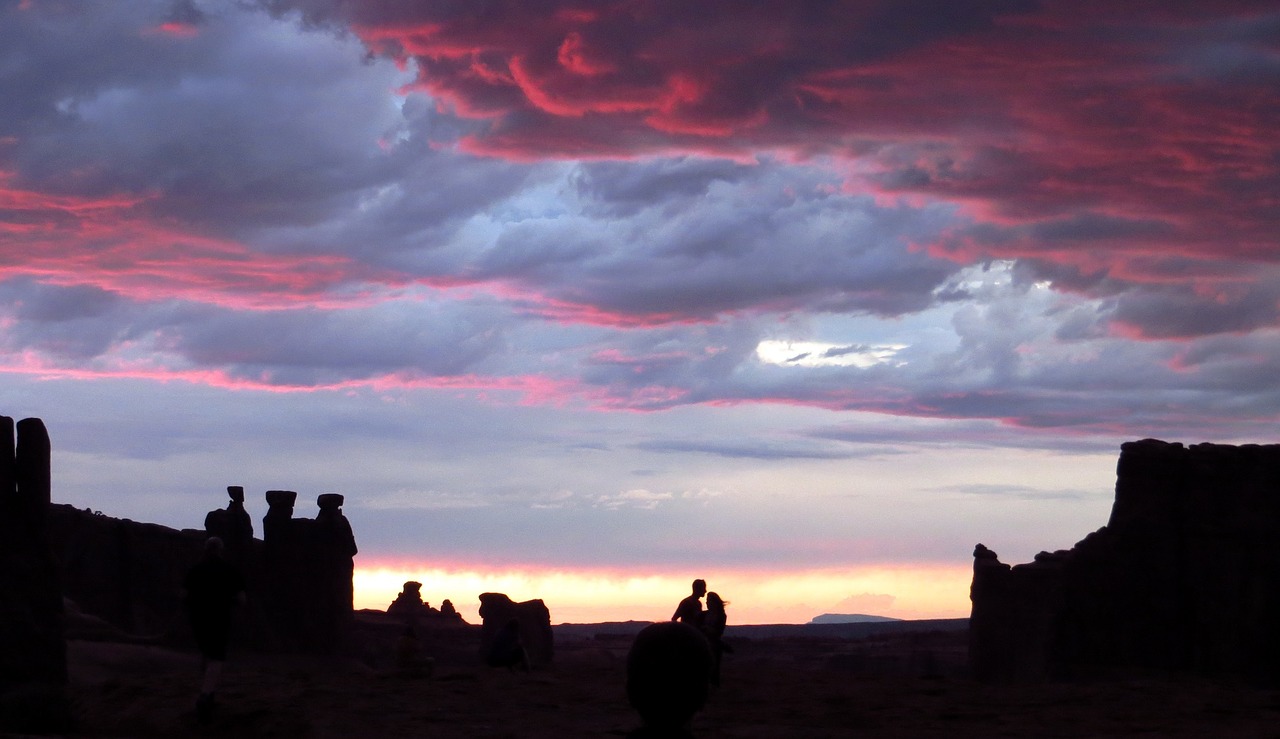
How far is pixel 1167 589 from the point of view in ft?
87.3

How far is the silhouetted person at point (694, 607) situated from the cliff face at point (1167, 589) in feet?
38.9

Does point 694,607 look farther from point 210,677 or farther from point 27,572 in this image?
point 27,572

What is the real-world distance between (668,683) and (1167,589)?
24201mm

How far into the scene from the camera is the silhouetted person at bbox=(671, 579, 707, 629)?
53.0 ft

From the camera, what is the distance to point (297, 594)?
119 ft

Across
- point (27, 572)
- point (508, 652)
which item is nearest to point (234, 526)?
point (508, 652)

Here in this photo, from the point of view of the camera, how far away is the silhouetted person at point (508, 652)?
70.1ft

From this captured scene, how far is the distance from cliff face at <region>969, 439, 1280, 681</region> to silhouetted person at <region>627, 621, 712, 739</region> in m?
22.7

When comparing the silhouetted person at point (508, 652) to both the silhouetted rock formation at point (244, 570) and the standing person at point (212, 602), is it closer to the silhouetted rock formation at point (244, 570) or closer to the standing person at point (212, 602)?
the standing person at point (212, 602)

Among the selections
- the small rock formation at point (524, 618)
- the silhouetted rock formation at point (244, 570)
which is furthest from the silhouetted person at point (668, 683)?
the small rock formation at point (524, 618)

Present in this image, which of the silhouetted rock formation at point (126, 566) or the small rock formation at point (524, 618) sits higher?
the silhouetted rock formation at point (126, 566)

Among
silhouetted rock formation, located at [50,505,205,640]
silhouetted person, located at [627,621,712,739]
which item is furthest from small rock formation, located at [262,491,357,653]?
silhouetted person, located at [627,621,712,739]

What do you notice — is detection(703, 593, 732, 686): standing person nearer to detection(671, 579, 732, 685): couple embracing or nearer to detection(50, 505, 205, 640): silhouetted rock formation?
detection(671, 579, 732, 685): couple embracing

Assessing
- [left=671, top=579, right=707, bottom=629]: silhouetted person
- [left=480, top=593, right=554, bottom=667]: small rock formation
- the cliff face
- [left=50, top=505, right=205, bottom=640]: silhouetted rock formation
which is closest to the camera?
[left=671, top=579, right=707, bottom=629]: silhouetted person
